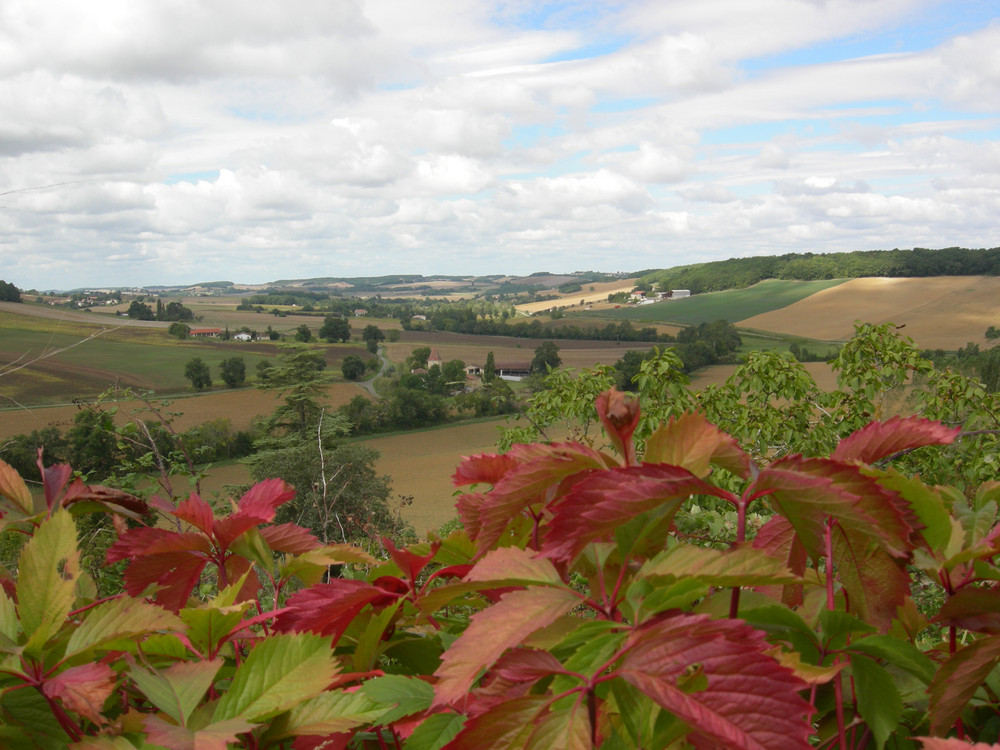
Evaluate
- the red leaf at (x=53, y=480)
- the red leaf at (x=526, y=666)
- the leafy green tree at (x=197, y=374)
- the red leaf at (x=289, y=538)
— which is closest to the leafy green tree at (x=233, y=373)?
the leafy green tree at (x=197, y=374)

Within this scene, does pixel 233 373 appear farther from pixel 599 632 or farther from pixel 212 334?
pixel 599 632

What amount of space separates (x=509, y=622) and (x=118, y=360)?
157 feet

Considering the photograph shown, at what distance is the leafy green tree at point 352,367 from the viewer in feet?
159

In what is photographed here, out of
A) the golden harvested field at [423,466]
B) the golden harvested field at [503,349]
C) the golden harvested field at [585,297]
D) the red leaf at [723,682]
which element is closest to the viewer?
the red leaf at [723,682]

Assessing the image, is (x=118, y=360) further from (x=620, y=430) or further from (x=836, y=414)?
(x=620, y=430)

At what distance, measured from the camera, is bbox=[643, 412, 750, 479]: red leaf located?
0.61 metres

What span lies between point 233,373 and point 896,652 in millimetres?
44154

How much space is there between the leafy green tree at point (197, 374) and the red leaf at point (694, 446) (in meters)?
43.0

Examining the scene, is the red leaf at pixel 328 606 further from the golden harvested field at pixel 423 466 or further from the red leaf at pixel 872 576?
the golden harvested field at pixel 423 466

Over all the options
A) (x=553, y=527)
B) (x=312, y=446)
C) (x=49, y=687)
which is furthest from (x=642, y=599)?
(x=312, y=446)

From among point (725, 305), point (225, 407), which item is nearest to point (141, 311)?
point (225, 407)

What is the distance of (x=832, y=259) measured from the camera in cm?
5459

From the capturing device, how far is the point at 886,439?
65 centimetres

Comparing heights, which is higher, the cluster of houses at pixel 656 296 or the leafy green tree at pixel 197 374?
the cluster of houses at pixel 656 296
